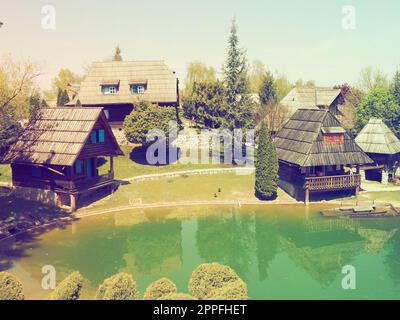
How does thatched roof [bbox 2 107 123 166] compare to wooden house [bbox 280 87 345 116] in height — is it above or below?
below

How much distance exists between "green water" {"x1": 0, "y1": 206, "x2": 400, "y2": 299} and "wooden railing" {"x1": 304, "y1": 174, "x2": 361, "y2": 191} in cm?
229

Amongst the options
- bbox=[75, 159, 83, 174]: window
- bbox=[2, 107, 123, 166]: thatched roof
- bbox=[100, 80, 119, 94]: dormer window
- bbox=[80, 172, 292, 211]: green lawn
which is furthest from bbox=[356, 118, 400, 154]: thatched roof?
bbox=[100, 80, 119, 94]: dormer window

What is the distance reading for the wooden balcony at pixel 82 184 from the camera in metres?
34.8

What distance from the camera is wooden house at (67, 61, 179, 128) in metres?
51.2

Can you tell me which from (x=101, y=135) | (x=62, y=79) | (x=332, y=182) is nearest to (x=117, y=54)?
(x=62, y=79)

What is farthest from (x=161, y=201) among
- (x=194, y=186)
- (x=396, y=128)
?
(x=396, y=128)

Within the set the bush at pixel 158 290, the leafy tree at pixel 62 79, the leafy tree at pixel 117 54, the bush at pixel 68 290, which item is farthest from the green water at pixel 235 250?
the leafy tree at pixel 62 79

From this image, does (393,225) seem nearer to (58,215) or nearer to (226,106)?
(226,106)

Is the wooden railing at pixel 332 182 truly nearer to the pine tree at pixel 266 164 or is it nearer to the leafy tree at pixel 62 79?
the pine tree at pixel 266 164

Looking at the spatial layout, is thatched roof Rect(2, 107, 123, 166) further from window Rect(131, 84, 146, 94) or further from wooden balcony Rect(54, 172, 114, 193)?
window Rect(131, 84, 146, 94)

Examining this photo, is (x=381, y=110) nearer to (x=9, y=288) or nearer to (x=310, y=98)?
(x=310, y=98)

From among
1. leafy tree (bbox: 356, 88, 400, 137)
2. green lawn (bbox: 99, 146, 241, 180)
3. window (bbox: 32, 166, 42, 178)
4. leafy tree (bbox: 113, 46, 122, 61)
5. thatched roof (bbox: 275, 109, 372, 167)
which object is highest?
leafy tree (bbox: 113, 46, 122, 61)

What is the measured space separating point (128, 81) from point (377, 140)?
30226 millimetres

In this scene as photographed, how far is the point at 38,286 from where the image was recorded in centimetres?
2278
